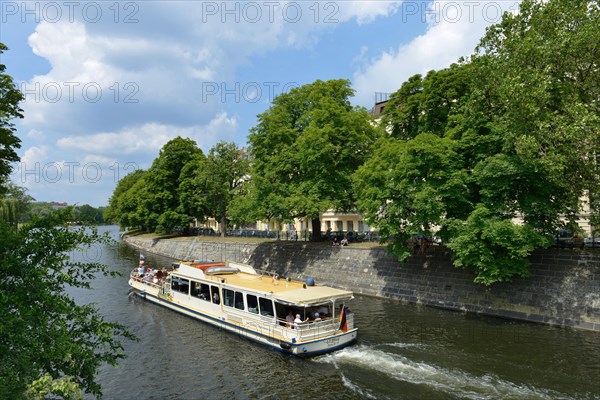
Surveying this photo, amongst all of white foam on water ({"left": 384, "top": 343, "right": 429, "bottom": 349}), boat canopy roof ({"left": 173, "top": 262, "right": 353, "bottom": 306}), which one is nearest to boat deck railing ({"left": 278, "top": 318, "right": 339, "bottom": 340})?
boat canopy roof ({"left": 173, "top": 262, "right": 353, "bottom": 306})

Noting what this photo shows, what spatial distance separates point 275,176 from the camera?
141 ft

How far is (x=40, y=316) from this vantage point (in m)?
8.62

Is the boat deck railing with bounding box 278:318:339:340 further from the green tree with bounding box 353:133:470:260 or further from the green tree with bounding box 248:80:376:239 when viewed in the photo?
the green tree with bounding box 248:80:376:239

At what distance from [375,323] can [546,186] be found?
43.3 ft

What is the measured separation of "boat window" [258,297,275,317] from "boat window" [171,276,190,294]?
838 centimetres

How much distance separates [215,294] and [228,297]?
5.25 feet

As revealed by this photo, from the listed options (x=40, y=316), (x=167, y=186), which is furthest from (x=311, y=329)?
(x=167, y=186)

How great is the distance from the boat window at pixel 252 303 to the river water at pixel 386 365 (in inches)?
73.1

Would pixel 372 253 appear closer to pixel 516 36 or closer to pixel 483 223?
pixel 483 223

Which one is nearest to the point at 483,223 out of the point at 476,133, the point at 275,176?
the point at 476,133

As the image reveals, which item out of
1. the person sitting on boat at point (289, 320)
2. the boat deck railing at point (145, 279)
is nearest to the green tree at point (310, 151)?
the boat deck railing at point (145, 279)

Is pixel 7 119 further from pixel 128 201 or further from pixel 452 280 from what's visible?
pixel 128 201

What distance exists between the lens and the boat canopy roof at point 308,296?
21406 mm

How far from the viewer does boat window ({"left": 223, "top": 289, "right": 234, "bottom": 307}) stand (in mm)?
25844
